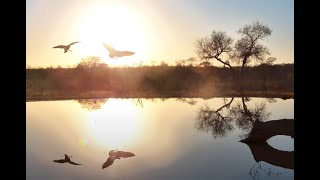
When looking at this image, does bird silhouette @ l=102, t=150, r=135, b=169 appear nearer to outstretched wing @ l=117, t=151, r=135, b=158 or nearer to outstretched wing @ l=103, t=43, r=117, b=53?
outstretched wing @ l=117, t=151, r=135, b=158

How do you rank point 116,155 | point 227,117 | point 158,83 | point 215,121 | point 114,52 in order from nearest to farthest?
point 116,155 < point 114,52 < point 215,121 < point 227,117 < point 158,83

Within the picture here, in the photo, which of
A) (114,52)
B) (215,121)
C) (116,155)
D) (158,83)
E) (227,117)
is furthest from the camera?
(158,83)

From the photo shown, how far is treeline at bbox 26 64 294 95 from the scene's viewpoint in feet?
103

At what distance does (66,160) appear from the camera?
37.8ft

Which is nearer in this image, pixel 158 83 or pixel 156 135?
pixel 156 135

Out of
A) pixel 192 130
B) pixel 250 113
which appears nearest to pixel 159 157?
pixel 192 130

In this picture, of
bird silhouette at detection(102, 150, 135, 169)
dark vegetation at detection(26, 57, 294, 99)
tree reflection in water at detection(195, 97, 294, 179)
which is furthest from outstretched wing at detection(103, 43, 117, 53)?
dark vegetation at detection(26, 57, 294, 99)

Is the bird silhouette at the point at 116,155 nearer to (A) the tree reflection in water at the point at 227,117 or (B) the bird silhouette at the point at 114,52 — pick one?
(B) the bird silhouette at the point at 114,52

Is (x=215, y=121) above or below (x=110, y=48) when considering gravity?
below

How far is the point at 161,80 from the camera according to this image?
33969mm

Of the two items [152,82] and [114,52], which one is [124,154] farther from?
[152,82]

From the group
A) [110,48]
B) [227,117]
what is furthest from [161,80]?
[110,48]
